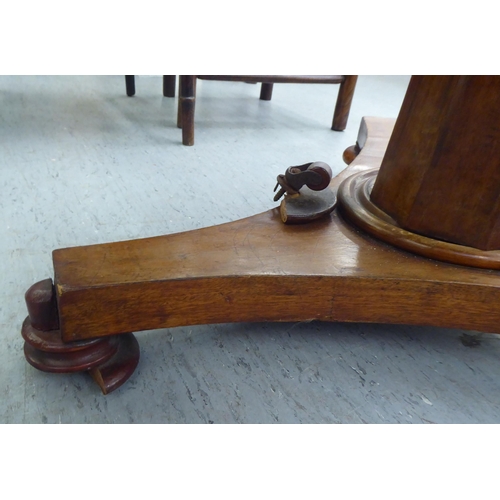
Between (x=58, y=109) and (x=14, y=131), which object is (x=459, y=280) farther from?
(x=58, y=109)

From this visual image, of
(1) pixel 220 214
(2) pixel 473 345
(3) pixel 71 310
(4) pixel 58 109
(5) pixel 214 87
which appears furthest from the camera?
(5) pixel 214 87

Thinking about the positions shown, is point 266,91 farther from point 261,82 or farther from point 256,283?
point 256,283

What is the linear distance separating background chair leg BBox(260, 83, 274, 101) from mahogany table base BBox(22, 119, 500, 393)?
1556 millimetres

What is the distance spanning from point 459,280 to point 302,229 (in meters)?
0.24

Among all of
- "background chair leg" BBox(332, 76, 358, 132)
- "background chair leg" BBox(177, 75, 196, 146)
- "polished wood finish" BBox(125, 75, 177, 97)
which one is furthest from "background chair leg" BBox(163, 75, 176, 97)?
"background chair leg" BBox(332, 76, 358, 132)

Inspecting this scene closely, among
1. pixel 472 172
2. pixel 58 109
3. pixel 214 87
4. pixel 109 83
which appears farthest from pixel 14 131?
pixel 472 172

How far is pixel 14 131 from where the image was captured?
4.92 feet

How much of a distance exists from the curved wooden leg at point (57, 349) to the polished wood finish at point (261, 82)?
0.99 metres

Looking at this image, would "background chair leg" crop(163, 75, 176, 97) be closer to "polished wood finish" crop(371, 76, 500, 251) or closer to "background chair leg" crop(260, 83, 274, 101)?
"background chair leg" crop(260, 83, 274, 101)

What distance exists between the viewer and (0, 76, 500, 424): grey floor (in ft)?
2.12

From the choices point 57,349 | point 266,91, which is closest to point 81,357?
point 57,349

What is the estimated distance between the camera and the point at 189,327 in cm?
78

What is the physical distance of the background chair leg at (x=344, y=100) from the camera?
5.77 ft

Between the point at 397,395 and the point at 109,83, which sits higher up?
the point at 397,395
